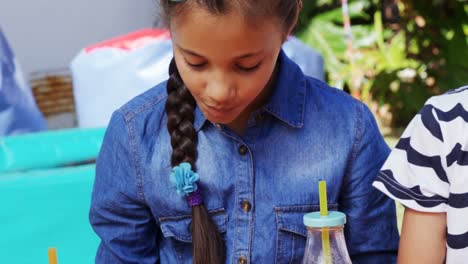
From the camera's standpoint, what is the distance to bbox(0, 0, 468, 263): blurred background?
2.01 metres

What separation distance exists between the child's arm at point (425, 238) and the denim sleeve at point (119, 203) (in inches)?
18.6

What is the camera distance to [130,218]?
1.61 meters

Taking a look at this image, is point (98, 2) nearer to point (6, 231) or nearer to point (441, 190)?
point (6, 231)

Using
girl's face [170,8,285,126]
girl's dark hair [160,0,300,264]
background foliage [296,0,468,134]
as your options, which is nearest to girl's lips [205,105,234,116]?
girl's face [170,8,285,126]

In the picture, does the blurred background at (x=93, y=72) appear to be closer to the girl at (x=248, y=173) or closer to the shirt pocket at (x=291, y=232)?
the girl at (x=248, y=173)

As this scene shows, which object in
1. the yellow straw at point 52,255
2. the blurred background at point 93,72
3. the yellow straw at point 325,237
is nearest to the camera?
the yellow straw at point 52,255

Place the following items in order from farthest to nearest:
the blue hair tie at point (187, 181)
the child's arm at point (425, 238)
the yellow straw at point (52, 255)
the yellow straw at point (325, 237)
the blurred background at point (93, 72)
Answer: the blurred background at point (93, 72)
the blue hair tie at point (187, 181)
the child's arm at point (425, 238)
the yellow straw at point (325, 237)
the yellow straw at point (52, 255)

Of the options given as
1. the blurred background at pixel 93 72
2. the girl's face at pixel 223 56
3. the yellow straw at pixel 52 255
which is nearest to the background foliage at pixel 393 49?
the blurred background at pixel 93 72

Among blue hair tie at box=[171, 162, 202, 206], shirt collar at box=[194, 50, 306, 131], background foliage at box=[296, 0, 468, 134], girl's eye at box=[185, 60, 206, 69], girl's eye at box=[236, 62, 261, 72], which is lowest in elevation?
background foliage at box=[296, 0, 468, 134]

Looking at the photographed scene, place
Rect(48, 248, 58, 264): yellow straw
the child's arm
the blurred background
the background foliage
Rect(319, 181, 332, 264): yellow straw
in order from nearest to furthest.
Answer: Rect(48, 248, 58, 264): yellow straw < Rect(319, 181, 332, 264): yellow straw < the child's arm < the blurred background < the background foliage

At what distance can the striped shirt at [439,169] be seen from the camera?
4.48 feet

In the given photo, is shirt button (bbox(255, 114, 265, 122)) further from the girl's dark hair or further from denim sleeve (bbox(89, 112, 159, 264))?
denim sleeve (bbox(89, 112, 159, 264))

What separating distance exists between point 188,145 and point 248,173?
113 millimetres

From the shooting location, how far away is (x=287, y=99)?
156 cm
